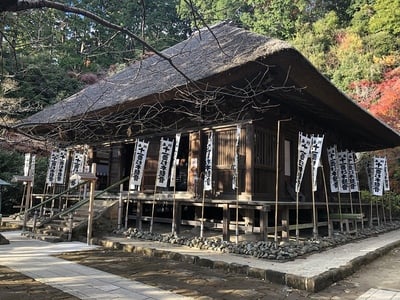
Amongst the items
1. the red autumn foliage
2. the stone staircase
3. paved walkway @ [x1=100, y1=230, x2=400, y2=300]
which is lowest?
paved walkway @ [x1=100, y1=230, x2=400, y2=300]

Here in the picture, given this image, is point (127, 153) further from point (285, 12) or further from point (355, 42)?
point (285, 12)

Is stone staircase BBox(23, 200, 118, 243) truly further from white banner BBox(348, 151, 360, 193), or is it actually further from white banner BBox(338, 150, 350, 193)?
white banner BBox(348, 151, 360, 193)

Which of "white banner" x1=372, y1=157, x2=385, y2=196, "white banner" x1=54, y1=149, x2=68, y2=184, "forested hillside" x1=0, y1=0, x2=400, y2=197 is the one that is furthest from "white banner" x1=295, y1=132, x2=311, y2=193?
"white banner" x1=54, y1=149, x2=68, y2=184

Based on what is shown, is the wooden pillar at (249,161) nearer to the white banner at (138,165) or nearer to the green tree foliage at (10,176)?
the white banner at (138,165)

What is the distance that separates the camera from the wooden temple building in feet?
23.4

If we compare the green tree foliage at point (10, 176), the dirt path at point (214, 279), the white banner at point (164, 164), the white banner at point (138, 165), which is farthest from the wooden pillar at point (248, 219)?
the green tree foliage at point (10, 176)

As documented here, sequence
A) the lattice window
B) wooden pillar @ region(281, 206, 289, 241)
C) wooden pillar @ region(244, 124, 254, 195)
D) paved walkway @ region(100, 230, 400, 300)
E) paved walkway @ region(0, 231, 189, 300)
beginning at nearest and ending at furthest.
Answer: paved walkway @ region(0, 231, 189, 300) < paved walkway @ region(100, 230, 400, 300) < wooden pillar @ region(281, 206, 289, 241) < wooden pillar @ region(244, 124, 254, 195) < the lattice window

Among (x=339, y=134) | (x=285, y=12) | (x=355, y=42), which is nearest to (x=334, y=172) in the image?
(x=339, y=134)

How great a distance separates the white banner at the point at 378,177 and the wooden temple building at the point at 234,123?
109 cm

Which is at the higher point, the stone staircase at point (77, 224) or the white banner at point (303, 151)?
the white banner at point (303, 151)

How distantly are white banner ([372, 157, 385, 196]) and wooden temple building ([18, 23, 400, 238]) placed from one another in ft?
3.58

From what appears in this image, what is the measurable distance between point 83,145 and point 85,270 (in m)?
8.37

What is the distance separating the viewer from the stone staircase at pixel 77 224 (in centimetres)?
887

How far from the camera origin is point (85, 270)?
5613mm
